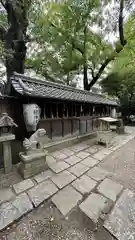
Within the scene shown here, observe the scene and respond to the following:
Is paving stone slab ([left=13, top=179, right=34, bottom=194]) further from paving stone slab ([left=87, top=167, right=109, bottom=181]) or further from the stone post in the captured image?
paving stone slab ([left=87, top=167, right=109, bottom=181])

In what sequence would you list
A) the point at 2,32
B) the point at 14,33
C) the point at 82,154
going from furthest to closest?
the point at 2,32 → the point at 14,33 → the point at 82,154

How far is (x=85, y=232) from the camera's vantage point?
196cm

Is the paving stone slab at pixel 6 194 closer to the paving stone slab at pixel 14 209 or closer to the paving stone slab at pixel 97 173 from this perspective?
the paving stone slab at pixel 14 209

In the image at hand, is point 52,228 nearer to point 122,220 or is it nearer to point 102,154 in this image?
point 122,220

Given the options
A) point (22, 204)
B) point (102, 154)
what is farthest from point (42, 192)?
point (102, 154)

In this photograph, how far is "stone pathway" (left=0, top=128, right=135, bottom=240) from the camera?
2.19 metres

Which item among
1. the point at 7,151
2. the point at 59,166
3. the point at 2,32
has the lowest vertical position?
the point at 59,166

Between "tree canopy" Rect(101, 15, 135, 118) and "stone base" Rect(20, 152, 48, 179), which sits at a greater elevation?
A: "tree canopy" Rect(101, 15, 135, 118)

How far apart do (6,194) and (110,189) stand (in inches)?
95.0

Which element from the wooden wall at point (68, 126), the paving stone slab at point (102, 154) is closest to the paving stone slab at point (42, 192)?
the wooden wall at point (68, 126)

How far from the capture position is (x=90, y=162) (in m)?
4.29

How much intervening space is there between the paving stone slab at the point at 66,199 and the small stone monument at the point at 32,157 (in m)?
0.99

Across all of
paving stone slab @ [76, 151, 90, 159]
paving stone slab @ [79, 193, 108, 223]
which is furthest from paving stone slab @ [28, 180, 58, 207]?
paving stone slab @ [76, 151, 90, 159]

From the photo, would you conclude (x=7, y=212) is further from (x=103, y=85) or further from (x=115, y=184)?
(x=103, y=85)
